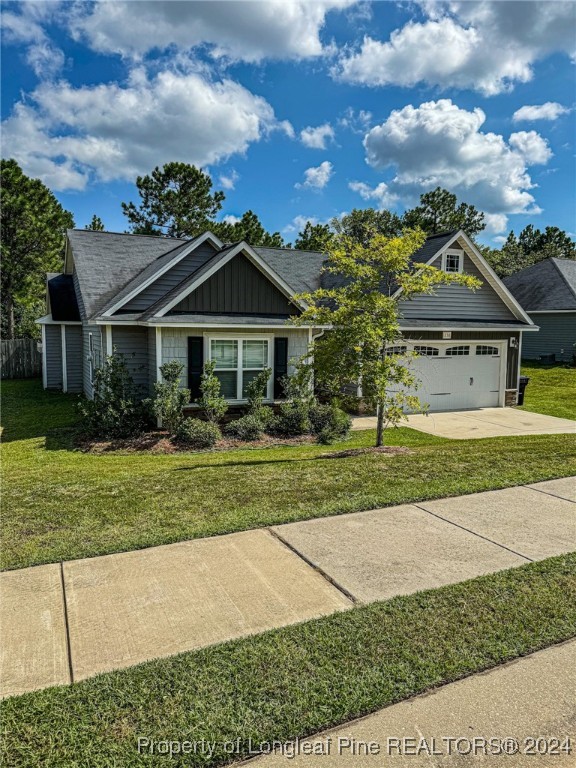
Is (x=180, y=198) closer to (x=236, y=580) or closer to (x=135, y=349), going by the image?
(x=135, y=349)

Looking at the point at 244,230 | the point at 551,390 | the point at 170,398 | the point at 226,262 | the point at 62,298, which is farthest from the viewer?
the point at 244,230

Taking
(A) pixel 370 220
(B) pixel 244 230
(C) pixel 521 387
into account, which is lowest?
(C) pixel 521 387

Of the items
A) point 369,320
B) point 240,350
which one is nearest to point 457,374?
point 240,350

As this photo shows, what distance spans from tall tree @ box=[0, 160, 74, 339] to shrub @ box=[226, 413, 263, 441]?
19.4 meters

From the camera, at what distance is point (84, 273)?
15.4 m

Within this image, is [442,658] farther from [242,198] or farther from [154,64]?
[242,198]

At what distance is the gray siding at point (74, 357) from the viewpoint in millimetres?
18281

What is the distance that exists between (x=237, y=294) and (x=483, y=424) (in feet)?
26.0

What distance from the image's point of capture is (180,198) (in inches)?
1416

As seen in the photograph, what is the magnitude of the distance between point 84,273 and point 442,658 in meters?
15.1

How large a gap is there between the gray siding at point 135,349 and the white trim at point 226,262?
5.49 ft

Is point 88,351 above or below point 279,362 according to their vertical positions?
above

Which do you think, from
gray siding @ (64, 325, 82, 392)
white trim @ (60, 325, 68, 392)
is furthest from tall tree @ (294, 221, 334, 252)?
white trim @ (60, 325, 68, 392)

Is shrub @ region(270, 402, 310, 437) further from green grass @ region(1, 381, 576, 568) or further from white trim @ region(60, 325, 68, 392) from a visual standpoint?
white trim @ region(60, 325, 68, 392)
